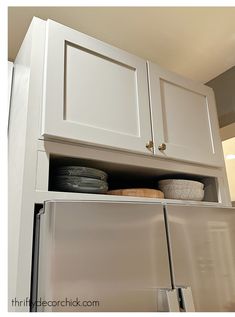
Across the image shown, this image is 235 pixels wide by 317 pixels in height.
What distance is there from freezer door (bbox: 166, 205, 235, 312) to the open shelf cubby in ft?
0.88

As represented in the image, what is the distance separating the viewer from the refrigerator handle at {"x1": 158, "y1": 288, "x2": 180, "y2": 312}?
0.83 meters

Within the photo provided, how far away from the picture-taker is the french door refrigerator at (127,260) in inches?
29.3

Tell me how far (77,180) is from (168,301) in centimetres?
48

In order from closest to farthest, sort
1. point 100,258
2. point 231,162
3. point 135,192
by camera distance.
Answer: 1. point 100,258
2. point 135,192
3. point 231,162

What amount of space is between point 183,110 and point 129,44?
0.48 m

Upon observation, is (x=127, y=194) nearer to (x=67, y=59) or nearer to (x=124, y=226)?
(x=124, y=226)

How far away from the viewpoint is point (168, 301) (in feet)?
2.72

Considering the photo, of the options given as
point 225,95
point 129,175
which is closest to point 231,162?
point 225,95

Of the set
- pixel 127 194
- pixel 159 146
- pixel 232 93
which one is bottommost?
pixel 127 194

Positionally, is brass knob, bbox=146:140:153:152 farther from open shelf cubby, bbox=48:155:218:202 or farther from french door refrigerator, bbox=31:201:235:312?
french door refrigerator, bbox=31:201:235:312

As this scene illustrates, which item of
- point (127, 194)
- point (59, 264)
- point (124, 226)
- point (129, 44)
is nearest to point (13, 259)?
point (59, 264)

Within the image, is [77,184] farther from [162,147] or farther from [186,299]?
[186,299]

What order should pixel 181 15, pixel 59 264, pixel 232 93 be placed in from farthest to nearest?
1. pixel 232 93
2. pixel 181 15
3. pixel 59 264

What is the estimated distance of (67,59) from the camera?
1034 mm
